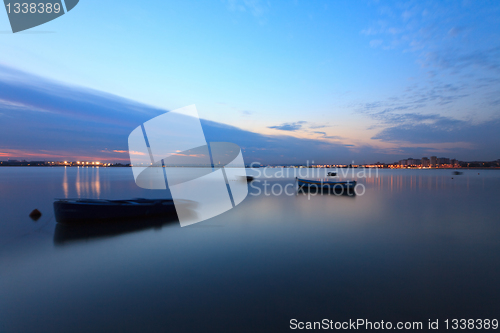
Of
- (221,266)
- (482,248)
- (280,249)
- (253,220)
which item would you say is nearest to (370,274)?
(280,249)

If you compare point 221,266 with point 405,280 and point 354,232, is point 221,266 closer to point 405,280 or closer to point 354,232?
point 405,280

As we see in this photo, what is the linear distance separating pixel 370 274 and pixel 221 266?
15.0 ft

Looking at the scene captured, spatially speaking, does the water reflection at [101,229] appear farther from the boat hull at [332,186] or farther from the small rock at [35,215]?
the boat hull at [332,186]

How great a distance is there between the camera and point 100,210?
11906 mm

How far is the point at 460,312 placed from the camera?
193 inches

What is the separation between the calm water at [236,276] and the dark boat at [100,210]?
3.27ft

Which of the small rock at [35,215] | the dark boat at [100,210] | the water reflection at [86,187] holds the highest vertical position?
the dark boat at [100,210]

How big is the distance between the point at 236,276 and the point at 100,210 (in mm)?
9326

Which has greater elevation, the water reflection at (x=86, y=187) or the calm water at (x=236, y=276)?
the calm water at (x=236, y=276)

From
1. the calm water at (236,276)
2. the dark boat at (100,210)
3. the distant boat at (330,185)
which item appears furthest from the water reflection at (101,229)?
the distant boat at (330,185)

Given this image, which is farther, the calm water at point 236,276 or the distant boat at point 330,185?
the distant boat at point 330,185

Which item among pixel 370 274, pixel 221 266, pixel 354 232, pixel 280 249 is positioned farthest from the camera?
pixel 354 232

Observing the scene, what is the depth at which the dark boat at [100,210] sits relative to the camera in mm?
11445

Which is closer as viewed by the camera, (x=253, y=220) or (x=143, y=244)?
(x=143, y=244)
